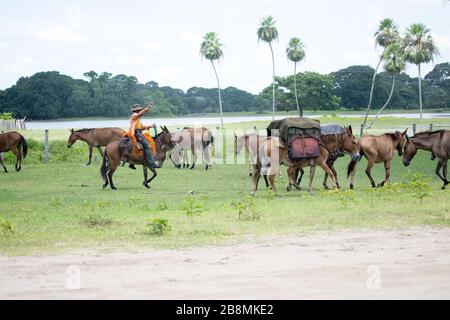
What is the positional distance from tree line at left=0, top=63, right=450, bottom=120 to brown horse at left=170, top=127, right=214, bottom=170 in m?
35.5

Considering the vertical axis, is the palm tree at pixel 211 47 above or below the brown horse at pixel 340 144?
above

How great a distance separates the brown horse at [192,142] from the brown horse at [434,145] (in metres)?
Result: 10.0

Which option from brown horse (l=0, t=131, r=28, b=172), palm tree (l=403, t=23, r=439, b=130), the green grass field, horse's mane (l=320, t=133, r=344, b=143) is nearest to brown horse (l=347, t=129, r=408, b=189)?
the green grass field

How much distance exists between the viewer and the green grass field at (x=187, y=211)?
11227 mm

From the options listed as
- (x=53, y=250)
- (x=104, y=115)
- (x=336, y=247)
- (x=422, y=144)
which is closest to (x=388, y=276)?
(x=336, y=247)

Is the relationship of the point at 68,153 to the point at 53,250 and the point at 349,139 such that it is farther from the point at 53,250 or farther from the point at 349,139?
the point at 53,250

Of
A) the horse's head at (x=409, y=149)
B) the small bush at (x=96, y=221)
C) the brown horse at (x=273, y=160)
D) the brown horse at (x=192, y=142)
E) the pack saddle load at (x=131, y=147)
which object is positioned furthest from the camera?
the brown horse at (x=192, y=142)

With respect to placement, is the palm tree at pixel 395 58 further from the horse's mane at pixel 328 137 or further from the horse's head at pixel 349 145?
the horse's mane at pixel 328 137

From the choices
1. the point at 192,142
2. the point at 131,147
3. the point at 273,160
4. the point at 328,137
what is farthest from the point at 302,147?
the point at 192,142

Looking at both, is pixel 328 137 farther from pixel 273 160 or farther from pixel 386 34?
pixel 386 34

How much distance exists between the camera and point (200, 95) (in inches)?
3875

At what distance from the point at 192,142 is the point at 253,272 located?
21768mm

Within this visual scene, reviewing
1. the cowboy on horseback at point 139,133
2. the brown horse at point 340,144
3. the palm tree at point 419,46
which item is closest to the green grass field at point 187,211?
the cowboy on horseback at point 139,133

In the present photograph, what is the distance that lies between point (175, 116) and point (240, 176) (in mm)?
56122
